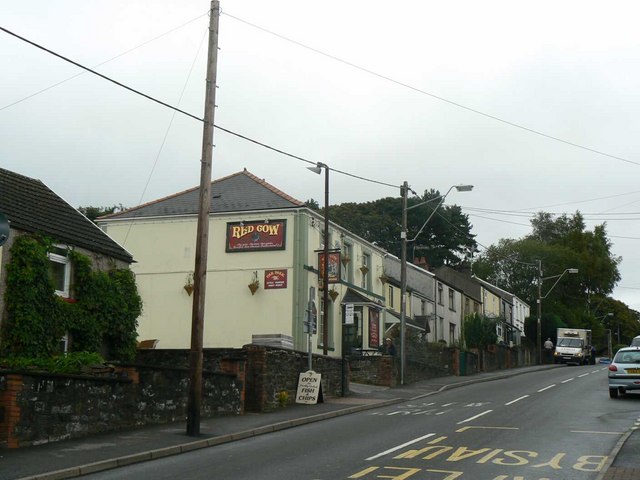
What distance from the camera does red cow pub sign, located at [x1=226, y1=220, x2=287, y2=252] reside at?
37344 millimetres

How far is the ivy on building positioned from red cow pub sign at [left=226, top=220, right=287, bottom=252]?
12426 mm

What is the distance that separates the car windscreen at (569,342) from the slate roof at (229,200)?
31.7 meters

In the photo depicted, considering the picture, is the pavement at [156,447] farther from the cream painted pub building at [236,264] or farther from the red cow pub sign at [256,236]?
the red cow pub sign at [256,236]

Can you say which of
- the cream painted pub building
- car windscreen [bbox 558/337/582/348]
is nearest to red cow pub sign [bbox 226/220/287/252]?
the cream painted pub building

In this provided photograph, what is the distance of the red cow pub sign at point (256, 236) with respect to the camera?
37.3 meters

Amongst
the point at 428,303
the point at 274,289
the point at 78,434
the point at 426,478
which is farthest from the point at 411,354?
the point at 426,478

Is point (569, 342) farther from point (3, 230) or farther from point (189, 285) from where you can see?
point (3, 230)

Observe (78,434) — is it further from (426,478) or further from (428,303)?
(428,303)

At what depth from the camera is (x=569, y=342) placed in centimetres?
6100

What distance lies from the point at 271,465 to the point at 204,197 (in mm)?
6822

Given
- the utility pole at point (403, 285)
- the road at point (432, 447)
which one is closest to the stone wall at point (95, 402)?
the road at point (432, 447)

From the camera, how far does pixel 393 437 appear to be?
54.5ft

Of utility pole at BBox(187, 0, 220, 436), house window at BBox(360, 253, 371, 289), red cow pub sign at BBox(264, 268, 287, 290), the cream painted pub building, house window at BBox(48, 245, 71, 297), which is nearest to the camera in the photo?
utility pole at BBox(187, 0, 220, 436)

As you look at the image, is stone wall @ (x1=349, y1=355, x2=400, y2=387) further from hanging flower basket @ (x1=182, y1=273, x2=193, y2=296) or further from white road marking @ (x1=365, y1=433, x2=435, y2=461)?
white road marking @ (x1=365, y1=433, x2=435, y2=461)
